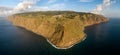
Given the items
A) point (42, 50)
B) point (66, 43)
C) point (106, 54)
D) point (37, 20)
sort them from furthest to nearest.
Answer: point (37, 20)
point (66, 43)
point (42, 50)
point (106, 54)

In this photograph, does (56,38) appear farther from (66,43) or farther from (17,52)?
(17,52)

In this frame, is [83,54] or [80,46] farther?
[80,46]

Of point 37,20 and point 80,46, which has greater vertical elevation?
point 37,20

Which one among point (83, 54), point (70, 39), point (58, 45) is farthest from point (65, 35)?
point (83, 54)

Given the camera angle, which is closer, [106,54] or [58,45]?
[106,54]

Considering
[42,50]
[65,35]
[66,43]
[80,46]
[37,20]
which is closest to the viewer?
[42,50]

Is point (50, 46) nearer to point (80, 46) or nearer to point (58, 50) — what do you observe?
point (58, 50)

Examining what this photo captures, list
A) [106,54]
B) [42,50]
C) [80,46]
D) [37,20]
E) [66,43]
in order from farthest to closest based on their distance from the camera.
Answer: [37,20]
[66,43]
[80,46]
[42,50]
[106,54]

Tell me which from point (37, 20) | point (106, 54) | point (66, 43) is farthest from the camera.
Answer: point (37, 20)

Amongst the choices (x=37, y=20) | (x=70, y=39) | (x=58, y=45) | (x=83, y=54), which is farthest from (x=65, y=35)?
(x=37, y=20)
